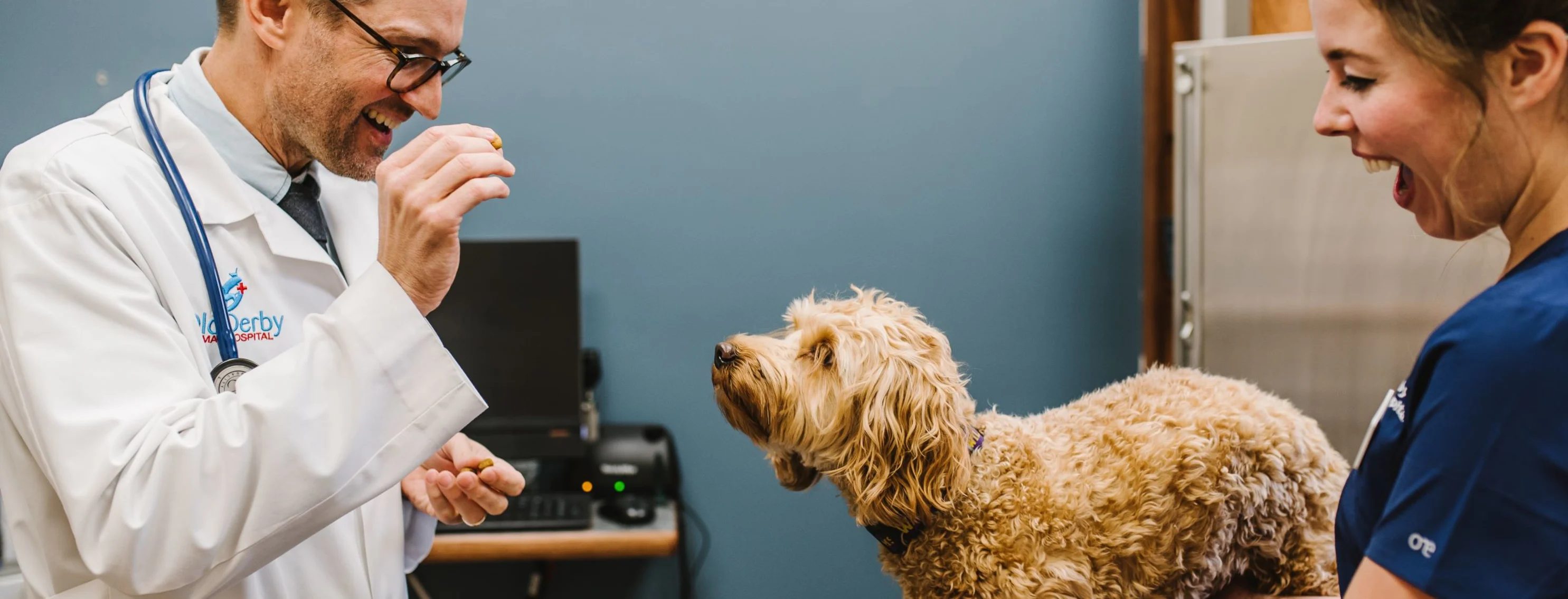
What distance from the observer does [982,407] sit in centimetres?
A: 291

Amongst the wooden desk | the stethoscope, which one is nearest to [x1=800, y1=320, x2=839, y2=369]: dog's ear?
the stethoscope

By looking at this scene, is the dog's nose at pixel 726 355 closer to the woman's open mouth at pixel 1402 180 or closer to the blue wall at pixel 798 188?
the woman's open mouth at pixel 1402 180

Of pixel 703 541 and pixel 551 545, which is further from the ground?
pixel 551 545

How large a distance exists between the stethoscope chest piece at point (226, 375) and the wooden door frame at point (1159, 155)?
2227 mm

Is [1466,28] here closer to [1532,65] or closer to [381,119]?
[1532,65]

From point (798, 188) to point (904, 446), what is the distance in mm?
1632

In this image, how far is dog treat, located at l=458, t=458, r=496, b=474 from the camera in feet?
3.92

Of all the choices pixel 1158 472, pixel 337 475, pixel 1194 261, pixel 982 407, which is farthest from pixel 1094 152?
pixel 337 475

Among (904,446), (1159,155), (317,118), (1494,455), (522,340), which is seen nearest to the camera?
(1494,455)

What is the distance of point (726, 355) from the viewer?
1371 millimetres

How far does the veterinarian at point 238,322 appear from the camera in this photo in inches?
32.4

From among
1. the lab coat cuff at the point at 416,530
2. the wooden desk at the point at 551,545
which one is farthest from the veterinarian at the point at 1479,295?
the wooden desk at the point at 551,545

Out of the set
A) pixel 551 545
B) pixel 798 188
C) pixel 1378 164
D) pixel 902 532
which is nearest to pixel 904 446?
pixel 902 532

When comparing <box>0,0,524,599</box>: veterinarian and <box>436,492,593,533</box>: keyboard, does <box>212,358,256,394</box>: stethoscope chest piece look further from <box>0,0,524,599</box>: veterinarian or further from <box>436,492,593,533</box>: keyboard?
<box>436,492,593,533</box>: keyboard
